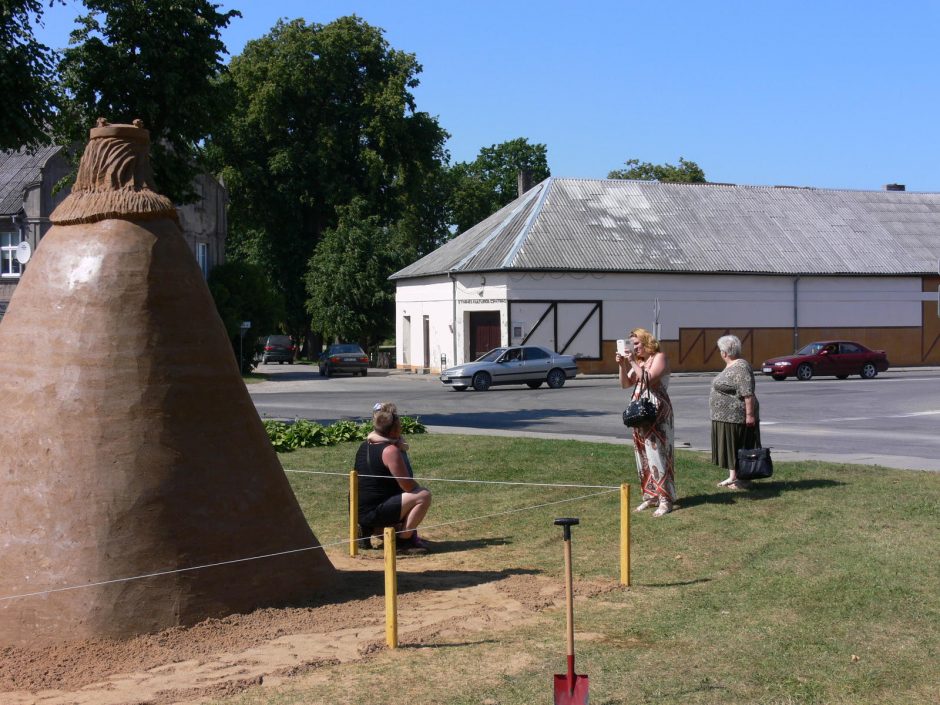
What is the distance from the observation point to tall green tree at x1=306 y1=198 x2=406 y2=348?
55412 mm

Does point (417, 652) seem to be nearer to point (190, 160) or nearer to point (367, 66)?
point (190, 160)

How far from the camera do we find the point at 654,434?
1047 cm

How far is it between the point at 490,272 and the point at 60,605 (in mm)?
36689

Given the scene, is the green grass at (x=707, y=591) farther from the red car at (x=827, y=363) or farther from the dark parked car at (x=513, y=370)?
the red car at (x=827, y=363)

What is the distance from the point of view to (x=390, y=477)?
31.3ft

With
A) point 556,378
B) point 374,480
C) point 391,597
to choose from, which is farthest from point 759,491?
point 556,378

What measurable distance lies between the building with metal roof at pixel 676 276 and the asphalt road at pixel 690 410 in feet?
14.9

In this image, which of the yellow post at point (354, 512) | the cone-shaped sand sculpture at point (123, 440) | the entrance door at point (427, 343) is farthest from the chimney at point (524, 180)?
the cone-shaped sand sculpture at point (123, 440)

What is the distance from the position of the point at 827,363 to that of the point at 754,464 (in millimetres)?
28986

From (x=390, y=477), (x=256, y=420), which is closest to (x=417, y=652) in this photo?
(x=256, y=420)

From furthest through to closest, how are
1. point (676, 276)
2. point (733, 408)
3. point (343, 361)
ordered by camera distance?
1. point (343, 361)
2. point (676, 276)
3. point (733, 408)

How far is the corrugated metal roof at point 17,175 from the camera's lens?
3866 centimetres

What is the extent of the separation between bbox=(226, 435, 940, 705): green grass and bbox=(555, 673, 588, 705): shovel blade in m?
0.46

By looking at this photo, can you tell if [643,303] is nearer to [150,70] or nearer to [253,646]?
[150,70]
